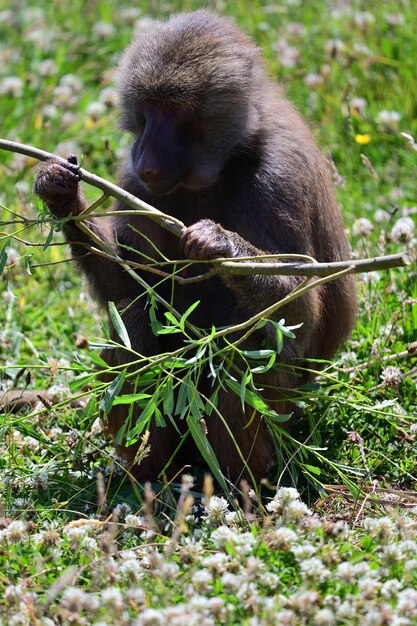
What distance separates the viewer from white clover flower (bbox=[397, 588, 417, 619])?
10.0 ft

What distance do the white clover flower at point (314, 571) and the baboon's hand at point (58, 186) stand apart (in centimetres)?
198

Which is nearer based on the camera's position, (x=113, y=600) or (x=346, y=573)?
(x=113, y=600)

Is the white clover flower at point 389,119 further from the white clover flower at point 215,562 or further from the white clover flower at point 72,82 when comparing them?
the white clover flower at point 215,562

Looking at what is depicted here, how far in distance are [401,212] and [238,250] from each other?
8.94 feet

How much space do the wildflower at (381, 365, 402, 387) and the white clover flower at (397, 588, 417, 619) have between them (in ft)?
5.71

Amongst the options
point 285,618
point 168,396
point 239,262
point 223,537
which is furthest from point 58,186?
point 285,618

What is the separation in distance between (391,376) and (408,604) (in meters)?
Result: 1.83

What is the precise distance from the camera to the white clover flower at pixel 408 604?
305cm

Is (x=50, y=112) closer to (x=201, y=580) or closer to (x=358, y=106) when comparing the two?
(x=358, y=106)

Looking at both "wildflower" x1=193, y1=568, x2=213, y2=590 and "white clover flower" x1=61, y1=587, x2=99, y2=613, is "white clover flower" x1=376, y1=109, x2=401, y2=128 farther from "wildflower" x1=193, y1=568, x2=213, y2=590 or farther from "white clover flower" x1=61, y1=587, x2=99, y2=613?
"white clover flower" x1=61, y1=587, x2=99, y2=613

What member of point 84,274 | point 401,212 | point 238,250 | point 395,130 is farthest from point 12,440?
point 395,130

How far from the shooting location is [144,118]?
191 inches

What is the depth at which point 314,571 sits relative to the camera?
3.28 m

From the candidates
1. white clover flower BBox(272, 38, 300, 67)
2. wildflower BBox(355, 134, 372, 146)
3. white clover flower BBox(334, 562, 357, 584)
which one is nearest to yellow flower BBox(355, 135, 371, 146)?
wildflower BBox(355, 134, 372, 146)
